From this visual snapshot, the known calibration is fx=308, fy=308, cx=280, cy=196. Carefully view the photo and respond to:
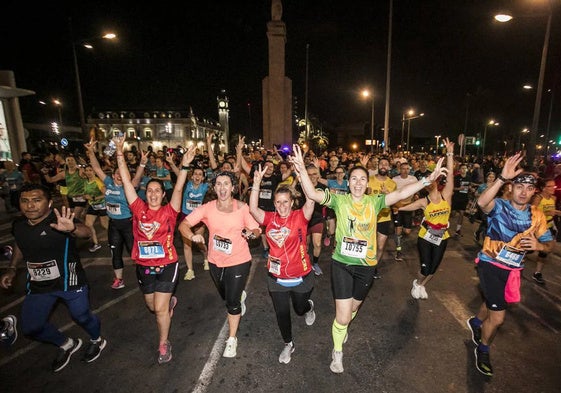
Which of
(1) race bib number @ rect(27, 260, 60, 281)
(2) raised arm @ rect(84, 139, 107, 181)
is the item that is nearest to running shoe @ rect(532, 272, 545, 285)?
(1) race bib number @ rect(27, 260, 60, 281)

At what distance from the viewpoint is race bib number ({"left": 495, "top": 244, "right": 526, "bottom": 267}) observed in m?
3.35

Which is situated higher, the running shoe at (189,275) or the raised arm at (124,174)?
the raised arm at (124,174)

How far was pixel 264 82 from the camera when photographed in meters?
19.9

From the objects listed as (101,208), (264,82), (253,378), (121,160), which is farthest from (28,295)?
(264,82)

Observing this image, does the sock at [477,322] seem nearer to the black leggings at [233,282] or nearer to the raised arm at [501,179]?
the raised arm at [501,179]

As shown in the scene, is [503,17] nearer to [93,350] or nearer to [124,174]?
[124,174]

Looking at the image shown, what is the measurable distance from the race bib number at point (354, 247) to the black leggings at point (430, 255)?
2.01 m

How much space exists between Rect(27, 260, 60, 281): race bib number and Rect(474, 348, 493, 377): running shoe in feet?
15.7

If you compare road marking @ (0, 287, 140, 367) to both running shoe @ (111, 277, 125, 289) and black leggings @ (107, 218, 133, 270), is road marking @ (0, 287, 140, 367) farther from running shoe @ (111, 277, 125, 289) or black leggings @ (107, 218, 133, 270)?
black leggings @ (107, 218, 133, 270)

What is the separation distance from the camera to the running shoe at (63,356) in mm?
3528

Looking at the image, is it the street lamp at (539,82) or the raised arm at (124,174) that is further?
the street lamp at (539,82)

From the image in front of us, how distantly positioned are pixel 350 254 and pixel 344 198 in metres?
0.65

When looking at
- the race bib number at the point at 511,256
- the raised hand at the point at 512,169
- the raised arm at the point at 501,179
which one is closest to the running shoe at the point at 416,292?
the race bib number at the point at 511,256

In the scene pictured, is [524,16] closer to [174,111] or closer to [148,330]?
[148,330]
